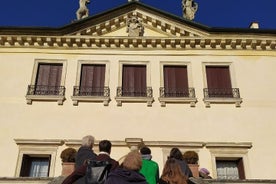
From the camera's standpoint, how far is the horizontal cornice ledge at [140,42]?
16.6 metres

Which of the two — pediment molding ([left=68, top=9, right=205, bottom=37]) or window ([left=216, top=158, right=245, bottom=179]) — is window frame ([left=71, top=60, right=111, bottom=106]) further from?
window ([left=216, top=158, right=245, bottom=179])

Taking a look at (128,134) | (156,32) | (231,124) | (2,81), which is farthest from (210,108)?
(2,81)

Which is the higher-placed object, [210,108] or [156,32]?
[156,32]

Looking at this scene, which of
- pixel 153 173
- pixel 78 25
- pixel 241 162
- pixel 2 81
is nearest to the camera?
pixel 153 173

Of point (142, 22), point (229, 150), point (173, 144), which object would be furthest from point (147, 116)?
point (142, 22)

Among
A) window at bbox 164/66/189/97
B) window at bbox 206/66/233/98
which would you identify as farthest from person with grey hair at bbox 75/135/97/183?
window at bbox 206/66/233/98

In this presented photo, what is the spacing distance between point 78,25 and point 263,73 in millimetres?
8877

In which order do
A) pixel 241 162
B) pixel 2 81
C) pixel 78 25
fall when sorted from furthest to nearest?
pixel 78 25 < pixel 2 81 < pixel 241 162

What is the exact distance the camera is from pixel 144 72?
16359 mm

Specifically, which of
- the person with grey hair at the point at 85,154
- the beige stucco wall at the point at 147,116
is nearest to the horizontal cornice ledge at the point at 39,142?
the beige stucco wall at the point at 147,116

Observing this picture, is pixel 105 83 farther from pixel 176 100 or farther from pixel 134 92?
pixel 176 100

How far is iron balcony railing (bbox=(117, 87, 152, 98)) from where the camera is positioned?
51.1ft

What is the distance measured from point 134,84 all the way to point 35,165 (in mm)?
5383

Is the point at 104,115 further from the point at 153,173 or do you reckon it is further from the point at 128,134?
the point at 153,173
